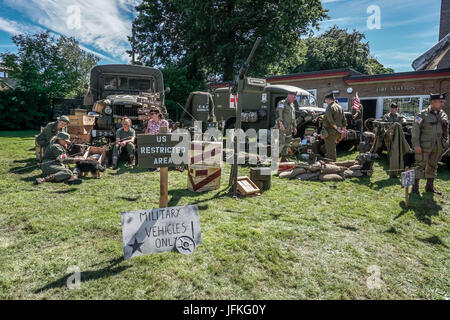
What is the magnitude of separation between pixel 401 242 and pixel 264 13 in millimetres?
22750

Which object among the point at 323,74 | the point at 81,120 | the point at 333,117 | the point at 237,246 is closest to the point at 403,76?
the point at 323,74

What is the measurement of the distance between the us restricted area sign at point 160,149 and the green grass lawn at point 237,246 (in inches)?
39.6

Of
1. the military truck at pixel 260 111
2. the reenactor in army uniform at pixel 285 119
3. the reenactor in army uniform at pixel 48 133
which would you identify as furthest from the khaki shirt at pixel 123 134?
the reenactor in army uniform at pixel 285 119

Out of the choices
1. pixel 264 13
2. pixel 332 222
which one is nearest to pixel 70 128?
pixel 332 222

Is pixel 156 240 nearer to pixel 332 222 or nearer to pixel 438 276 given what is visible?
pixel 332 222

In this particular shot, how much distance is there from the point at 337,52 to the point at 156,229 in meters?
39.8

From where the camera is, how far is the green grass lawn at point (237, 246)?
258 cm

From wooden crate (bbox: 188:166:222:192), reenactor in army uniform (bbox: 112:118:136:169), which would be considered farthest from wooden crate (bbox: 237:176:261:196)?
reenactor in army uniform (bbox: 112:118:136:169)

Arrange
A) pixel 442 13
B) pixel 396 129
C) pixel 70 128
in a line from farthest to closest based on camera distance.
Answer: pixel 442 13 → pixel 70 128 → pixel 396 129

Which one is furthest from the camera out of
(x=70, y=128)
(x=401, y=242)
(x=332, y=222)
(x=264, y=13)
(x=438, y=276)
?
(x=264, y=13)

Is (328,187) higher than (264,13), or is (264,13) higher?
→ (264,13)

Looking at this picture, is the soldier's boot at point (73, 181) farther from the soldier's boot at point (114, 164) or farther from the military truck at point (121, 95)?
the military truck at point (121, 95)

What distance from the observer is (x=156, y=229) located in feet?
10.2

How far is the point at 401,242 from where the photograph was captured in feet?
12.0
